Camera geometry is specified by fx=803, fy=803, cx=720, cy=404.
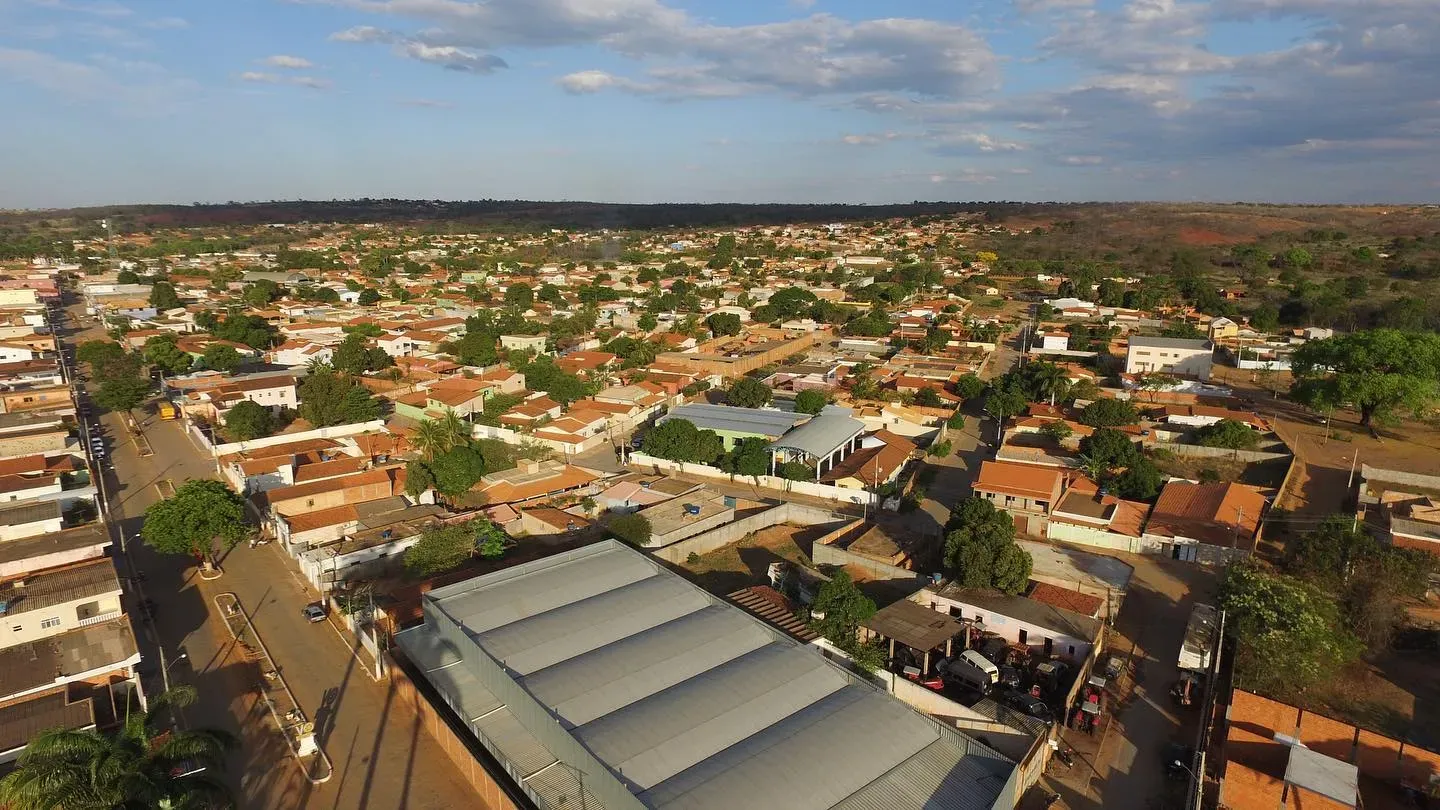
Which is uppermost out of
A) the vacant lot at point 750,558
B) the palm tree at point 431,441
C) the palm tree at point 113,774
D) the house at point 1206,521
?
the palm tree at point 113,774

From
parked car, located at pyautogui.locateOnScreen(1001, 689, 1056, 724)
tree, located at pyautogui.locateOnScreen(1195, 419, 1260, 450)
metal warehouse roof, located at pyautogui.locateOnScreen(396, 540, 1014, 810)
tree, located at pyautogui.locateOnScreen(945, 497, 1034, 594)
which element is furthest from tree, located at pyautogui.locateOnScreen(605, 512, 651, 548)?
tree, located at pyautogui.locateOnScreen(1195, 419, 1260, 450)

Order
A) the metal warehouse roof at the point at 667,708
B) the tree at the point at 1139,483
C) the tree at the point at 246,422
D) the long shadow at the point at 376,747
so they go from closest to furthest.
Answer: the metal warehouse roof at the point at 667,708, the long shadow at the point at 376,747, the tree at the point at 1139,483, the tree at the point at 246,422

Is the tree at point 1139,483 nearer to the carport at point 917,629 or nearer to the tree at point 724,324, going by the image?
the carport at point 917,629

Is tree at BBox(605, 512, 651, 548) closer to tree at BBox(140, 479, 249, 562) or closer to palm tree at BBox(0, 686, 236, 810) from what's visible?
tree at BBox(140, 479, 249, 562)

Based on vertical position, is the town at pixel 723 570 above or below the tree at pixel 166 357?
below

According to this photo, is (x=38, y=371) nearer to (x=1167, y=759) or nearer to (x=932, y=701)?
(x=932, y=701)

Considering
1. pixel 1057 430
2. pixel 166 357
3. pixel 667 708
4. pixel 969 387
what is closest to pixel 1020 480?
pixel 1057 430

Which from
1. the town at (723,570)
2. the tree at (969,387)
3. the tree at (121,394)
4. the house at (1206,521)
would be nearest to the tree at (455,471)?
the town at (723,570)
